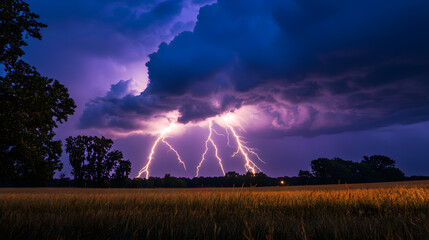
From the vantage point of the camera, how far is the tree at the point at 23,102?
11.1 meters

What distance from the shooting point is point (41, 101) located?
1174cm

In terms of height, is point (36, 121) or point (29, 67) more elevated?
point (29, 67)

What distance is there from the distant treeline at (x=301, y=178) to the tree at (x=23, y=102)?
47652 mm

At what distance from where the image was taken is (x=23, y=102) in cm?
1111

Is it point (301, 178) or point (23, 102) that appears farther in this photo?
point (301, 178)

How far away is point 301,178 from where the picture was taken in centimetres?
7450

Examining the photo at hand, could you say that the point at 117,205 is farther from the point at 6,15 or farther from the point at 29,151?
the point at 6,15

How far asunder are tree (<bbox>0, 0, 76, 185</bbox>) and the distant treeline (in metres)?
47.7

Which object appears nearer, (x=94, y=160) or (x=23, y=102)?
(x=23, y=102)

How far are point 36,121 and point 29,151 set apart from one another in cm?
144

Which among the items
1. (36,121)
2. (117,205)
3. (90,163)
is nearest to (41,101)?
(36,121)

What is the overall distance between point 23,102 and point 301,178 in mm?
74866

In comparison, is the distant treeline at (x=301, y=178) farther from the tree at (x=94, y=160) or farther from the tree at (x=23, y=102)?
the tree at (x=23, y=102)

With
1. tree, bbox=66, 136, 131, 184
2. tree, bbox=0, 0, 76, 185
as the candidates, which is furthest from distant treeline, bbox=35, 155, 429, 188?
tree, bbox=0, 0, 76, 185
